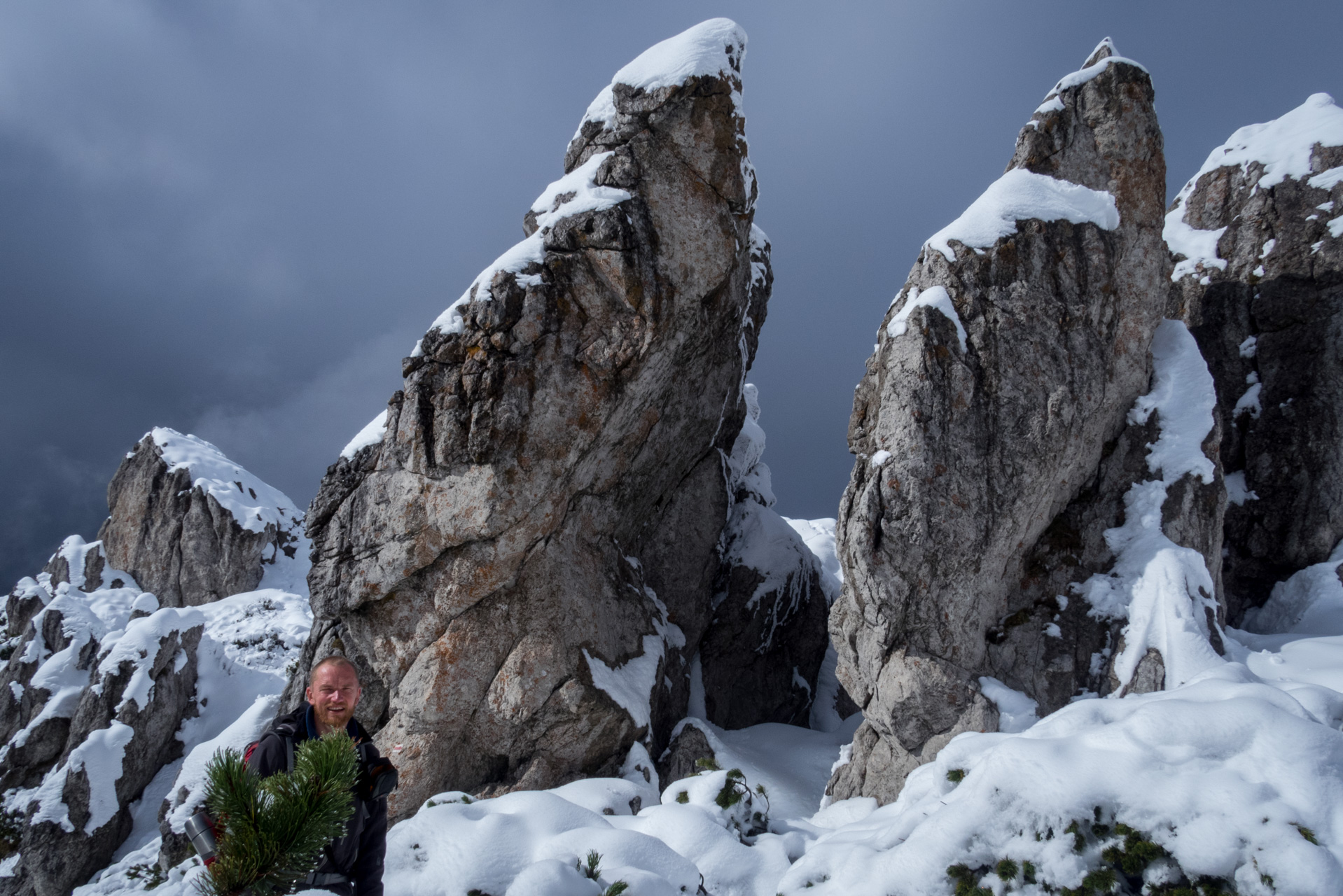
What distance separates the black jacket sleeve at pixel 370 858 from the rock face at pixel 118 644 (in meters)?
20.9

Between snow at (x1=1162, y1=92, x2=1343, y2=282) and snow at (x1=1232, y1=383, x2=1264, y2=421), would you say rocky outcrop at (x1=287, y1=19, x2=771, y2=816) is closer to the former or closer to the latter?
snow at (x1=1162, y1=92, x2=1343, y2=282)

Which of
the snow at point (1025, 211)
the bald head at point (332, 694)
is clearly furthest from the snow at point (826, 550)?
the bald head at point (332, 694)

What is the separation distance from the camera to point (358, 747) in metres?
4.00

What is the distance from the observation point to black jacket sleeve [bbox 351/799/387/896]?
13.8 ft

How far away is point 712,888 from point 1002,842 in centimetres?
319

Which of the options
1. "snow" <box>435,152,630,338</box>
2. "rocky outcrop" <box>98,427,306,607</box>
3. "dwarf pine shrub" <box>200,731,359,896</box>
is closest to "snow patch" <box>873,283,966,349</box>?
"snow" <box>435,152,630,338</box>

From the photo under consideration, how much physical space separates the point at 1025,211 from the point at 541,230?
31.3 feet

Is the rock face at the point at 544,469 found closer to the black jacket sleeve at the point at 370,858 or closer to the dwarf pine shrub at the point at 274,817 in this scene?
the black jacket sleeve at the point at 370,858

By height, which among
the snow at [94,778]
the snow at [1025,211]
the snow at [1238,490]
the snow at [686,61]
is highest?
the snow at [686,61]

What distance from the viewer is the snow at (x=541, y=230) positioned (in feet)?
47.3

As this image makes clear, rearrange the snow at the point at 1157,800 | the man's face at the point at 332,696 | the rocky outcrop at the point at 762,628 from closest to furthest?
the man's face at the point at 332,696
the snow at the point at 1157,800
the rocky outcrop at the point at 762,628

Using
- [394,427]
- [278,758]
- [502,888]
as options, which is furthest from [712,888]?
[394,427]

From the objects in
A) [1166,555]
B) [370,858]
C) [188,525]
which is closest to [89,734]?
[188,525]

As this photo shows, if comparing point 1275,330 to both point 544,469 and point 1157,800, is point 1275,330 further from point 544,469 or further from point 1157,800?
point 544,469
